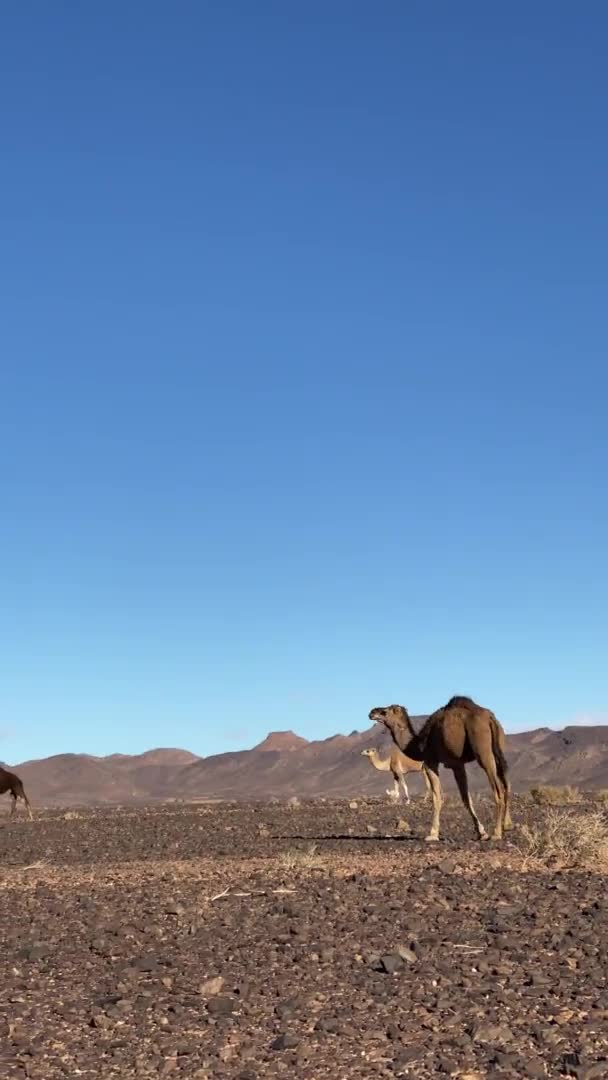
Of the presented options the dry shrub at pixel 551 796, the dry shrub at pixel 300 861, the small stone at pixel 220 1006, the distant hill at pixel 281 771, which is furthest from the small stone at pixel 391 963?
the distant hill at pixel 281 771

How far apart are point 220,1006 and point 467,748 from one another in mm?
10585

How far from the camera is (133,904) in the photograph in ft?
39.3

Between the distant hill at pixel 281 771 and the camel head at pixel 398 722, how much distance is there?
52105 millimetres

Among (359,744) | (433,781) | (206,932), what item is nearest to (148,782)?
(359,744)

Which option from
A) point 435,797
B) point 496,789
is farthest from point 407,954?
point 435,797

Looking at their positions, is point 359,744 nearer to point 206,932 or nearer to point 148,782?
point 148,782

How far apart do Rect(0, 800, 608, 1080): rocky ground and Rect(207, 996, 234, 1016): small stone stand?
0.01 m

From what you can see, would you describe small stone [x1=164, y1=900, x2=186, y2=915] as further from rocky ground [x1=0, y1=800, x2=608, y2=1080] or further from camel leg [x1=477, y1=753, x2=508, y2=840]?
camel leg [x1=477, y1=753, x2=508, y2=840]

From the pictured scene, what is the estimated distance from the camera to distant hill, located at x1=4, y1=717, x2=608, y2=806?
270 ft

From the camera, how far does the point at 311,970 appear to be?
8648 mm

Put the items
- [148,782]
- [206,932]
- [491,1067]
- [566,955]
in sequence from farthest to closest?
[148,782], [206,932], [566,955], [491,1067]

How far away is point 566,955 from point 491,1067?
8.58 ft

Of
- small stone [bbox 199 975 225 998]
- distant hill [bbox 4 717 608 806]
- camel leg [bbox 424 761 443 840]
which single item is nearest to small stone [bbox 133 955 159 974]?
small stone [bbox 199 975 225 998]

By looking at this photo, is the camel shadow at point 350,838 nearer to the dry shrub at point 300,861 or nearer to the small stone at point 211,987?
the dry shrub at point 300,861
